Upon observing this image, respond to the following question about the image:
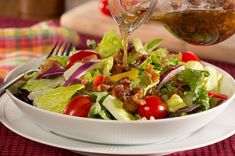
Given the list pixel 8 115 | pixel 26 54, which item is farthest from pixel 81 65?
pixel 26 54

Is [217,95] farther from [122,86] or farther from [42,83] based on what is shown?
[42,83]

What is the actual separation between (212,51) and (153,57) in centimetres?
58

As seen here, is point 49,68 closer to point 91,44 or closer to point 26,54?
point 91,44

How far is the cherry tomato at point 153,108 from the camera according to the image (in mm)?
1311

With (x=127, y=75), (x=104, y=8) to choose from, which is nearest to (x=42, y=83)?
(x=127, y=75)

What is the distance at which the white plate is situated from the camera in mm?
1250

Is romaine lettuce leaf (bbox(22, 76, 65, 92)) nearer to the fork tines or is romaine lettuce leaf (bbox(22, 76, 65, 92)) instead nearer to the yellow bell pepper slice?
the yellow bell pepper slice

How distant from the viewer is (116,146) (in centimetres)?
128

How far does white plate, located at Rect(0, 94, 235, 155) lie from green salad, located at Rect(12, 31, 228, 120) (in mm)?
49

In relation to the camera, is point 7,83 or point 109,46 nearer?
point 7,83

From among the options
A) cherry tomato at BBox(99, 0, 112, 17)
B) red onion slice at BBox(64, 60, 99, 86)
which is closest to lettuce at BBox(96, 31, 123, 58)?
red onion slice at BBox(64, 60, 99, 86)

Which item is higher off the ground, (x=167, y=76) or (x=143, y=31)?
(x=167, y=76)

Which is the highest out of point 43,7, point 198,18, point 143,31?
point 198,18

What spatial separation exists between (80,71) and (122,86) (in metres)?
0.17
